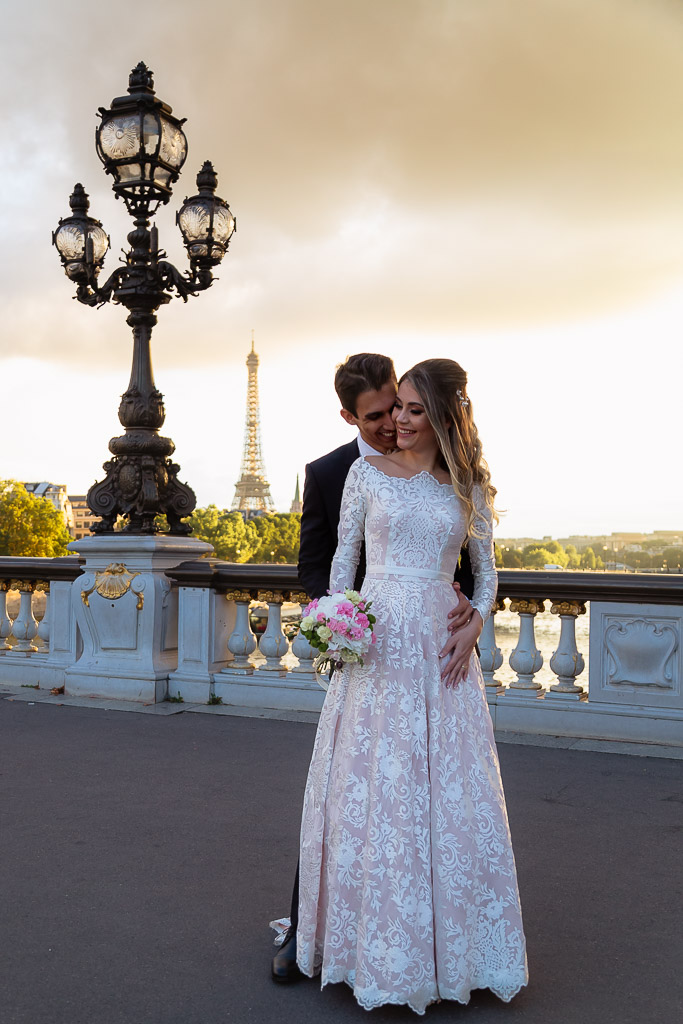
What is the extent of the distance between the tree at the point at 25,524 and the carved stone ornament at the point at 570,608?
197ft

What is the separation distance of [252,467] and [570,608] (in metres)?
84.4

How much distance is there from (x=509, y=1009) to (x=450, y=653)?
1.14 metres

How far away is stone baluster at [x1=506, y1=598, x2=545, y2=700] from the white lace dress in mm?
3995

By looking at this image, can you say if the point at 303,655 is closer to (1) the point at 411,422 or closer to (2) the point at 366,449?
(2) the point at 366,449

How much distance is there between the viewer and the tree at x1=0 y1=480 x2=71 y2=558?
65.1 m

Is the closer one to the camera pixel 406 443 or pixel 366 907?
pixel 366 907

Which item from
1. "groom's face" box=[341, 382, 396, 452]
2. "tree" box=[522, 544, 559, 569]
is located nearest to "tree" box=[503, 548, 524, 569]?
"tree" box=[522, 544, 559, 569]

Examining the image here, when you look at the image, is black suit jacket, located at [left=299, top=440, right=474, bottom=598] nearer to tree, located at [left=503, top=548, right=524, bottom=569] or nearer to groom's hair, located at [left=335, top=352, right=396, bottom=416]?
groom's hair, located at [left=335, top=352, right=396, bottom=416]

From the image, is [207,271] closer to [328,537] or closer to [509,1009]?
[328,537]

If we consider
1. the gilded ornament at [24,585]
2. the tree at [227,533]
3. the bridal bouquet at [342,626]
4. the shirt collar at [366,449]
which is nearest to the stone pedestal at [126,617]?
the gilded ornament at [24,585]

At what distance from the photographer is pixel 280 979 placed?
3291 millimetres

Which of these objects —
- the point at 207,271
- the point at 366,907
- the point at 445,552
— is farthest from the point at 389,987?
the point at 207,271

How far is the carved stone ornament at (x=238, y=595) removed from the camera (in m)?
8.22

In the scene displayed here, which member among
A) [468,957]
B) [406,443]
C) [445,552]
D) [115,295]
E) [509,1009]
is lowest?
[509,1009]
